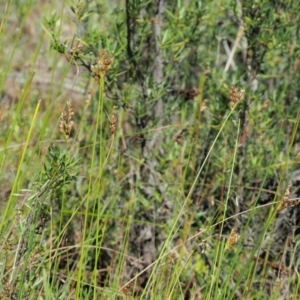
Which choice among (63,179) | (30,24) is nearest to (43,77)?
(30,24)

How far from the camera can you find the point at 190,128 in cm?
329

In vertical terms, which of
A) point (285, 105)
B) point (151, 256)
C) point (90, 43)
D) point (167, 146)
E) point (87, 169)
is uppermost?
point (90, 43)

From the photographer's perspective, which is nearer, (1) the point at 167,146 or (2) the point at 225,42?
(1) the point at 167,146

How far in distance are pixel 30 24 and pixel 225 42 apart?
294 cm

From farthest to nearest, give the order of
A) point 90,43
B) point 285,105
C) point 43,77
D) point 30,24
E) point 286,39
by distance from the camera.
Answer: point 30,24
point 43,77
point 285,105
point 286,39
point 90,43

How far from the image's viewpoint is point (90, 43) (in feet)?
8.95

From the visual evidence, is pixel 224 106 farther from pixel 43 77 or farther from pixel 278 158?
pixel 43 77

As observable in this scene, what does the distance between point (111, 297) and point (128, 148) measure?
3.79 feet

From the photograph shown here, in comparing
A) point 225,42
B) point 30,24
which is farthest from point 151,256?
point 30,24

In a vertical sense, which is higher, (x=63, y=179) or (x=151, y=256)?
(x=63, y=179)

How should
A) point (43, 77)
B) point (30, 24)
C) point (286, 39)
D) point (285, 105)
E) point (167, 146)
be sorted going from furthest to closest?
1. point (30, 24)
2. point (43, 77)
3. point (285, 105)
4. point (167, 146)
5. point (286, 39)

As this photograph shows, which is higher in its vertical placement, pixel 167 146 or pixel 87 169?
pixel 167 146

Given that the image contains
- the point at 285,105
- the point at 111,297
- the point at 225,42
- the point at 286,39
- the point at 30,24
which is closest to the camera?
the point at 111,297

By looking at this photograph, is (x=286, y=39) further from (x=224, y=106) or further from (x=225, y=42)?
(x=225, y=42)
